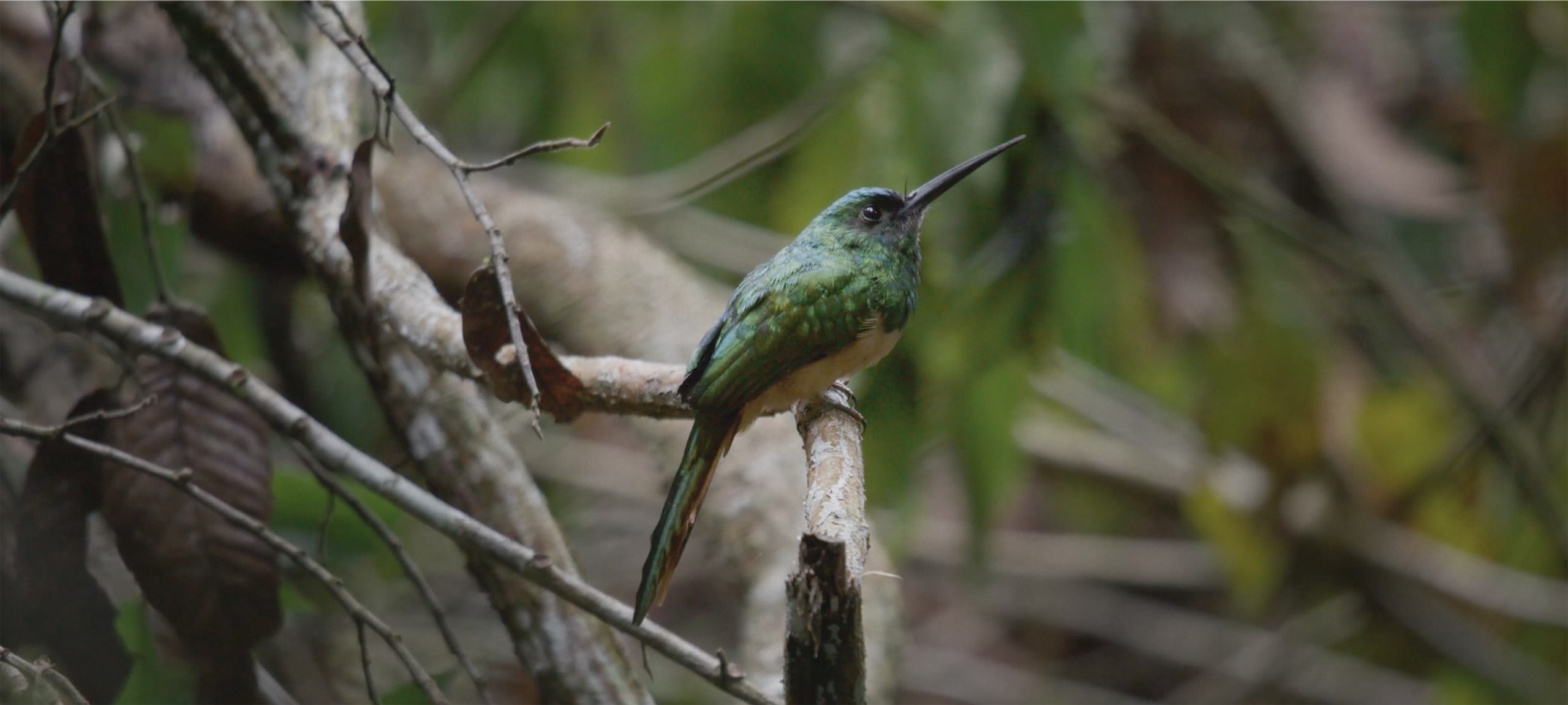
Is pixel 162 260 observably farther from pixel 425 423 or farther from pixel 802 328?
pixel 802 328

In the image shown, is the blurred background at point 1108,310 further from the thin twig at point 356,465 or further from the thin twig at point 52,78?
the thin twig at point 52,78

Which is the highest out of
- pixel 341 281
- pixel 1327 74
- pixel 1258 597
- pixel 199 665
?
pixel 1327 74

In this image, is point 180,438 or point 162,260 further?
point 162,260

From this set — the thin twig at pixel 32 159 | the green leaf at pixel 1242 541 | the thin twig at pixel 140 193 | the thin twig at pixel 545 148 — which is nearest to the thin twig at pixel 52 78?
the thin twig at pixel 32 159

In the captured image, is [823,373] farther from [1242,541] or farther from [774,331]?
[1242,541]

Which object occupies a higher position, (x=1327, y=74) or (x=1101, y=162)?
(x=1327, y=74)

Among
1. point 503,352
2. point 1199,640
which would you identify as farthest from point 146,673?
point 1199,640

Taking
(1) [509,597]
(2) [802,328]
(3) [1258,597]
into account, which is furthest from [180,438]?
(3) [1258,597]
